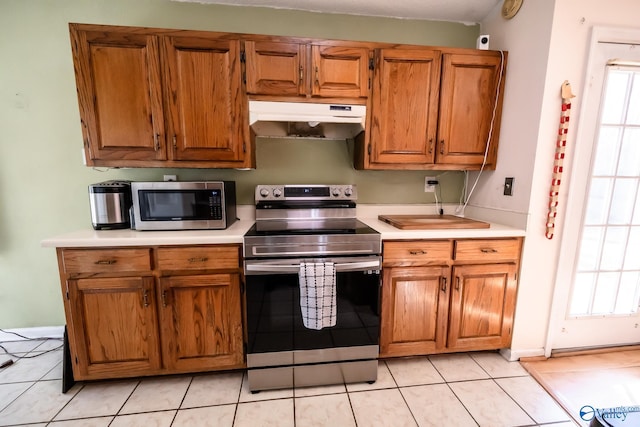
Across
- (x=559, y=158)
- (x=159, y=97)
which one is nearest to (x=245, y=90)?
(x=159, y=97)

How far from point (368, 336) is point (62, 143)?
8.36 feet

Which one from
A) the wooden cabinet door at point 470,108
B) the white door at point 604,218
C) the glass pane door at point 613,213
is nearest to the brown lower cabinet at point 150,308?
the wooden cabinet door at point 470,108

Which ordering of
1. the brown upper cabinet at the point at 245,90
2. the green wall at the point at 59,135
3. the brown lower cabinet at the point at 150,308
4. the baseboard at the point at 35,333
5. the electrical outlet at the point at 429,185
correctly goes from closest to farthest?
the brown lower cabinet at the point at 150,308 < the brown upper cabinet at the point at 245,90 < the green wall at the point at 59,135 < the baseboard at the point at 35,333 < the electrical outlet at the point at 429,185

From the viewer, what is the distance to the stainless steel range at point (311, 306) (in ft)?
4.99

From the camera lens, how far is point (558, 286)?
1831 mm

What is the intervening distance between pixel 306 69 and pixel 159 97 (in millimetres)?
936

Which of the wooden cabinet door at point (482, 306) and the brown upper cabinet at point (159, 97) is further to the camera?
the wooden cabinet door at point (482, 306)

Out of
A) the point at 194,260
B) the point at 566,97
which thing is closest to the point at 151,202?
the point at 194,260

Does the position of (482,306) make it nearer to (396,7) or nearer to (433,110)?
(433,110)

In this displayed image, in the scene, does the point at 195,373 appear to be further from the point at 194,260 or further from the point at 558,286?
the point at 558,286

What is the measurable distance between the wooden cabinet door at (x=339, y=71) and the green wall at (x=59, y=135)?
449mm

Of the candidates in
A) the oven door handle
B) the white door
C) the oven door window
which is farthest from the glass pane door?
the oven door handle

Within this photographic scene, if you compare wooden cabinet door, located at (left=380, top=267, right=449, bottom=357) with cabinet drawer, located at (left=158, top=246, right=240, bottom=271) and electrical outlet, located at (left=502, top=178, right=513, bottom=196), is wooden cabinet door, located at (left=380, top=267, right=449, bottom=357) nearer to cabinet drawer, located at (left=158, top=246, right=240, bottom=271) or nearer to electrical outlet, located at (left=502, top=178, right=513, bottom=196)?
electrical outlet, located at (left=502, top=178, right=513, bottom=196)

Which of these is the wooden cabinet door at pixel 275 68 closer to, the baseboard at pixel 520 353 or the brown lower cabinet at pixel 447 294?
the brown lower cabinet at pixel 447 294
